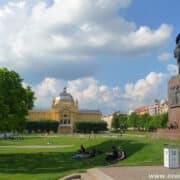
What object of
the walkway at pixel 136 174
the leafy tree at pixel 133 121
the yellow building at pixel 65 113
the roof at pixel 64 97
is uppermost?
the roof at pixel 64 97

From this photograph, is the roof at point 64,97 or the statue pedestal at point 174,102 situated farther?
the roof at point 64,97

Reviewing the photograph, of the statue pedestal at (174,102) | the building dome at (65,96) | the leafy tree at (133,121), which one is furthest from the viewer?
the building dome at (65,96)

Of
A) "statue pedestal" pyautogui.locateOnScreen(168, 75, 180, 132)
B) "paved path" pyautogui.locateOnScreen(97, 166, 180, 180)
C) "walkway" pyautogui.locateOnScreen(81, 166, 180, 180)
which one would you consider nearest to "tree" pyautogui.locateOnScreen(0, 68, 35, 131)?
"statue pedestal" pyautogui.locateOnScreen(168, 75, 180, 132)

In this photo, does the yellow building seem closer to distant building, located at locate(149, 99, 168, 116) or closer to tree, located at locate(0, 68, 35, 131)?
distant building, located at locate(149, 99, 168, 116)

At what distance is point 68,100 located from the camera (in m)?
157

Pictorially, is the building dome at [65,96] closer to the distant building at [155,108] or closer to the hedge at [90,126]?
the hedge at [90,126]

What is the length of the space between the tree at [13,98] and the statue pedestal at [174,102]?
13204mm

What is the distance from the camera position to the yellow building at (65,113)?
148 meters

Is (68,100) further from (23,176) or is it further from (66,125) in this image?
(23,176)

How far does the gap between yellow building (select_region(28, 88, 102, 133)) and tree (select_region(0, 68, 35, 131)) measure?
108525 millimetres

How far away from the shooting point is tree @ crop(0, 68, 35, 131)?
115 ft

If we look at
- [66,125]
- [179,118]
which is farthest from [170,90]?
[66,125]

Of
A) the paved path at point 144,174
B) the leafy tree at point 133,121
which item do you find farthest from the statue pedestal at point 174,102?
the leafy tree at point 133,121

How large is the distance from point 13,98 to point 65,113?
116 metres
